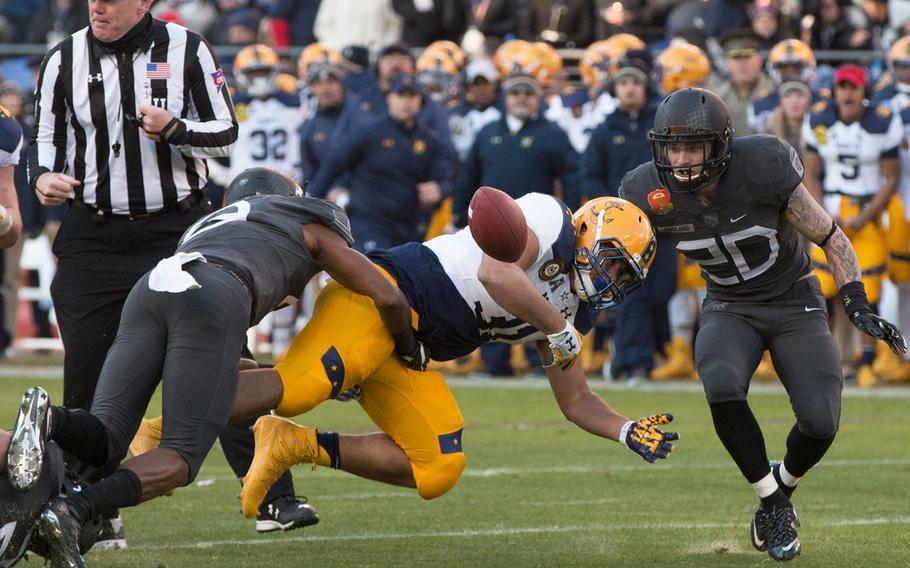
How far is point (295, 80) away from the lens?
557 inches

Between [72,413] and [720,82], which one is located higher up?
[72,413]

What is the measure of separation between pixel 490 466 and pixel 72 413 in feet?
11.9

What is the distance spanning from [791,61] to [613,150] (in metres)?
1.74

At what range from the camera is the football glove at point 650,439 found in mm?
5188

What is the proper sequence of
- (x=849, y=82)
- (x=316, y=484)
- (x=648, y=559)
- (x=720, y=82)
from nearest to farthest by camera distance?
(x=648, y=559) < (x=316, y=484) < (x=849, y=82) < (x=720, y=82)

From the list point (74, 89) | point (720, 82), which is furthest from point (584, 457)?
point (720, 82)

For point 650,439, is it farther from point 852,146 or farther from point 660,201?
point 852,146

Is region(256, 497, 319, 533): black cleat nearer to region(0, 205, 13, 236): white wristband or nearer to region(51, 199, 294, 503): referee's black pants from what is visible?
region(51, 199, 294, 503): referee's black pants

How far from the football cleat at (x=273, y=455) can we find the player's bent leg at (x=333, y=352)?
202 mm

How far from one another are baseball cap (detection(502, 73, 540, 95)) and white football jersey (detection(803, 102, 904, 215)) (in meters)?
2.00

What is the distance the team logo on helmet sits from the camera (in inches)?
231

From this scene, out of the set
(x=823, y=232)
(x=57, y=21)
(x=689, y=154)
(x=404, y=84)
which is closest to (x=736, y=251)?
(x=823, y=232)

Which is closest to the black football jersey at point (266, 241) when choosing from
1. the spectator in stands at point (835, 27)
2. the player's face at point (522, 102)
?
the player's face at point (522, 102)

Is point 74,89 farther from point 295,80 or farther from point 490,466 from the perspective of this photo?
point 295,80
